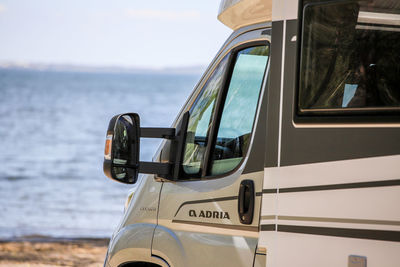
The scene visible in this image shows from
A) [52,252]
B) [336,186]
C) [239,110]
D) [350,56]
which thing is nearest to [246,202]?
[239,110]

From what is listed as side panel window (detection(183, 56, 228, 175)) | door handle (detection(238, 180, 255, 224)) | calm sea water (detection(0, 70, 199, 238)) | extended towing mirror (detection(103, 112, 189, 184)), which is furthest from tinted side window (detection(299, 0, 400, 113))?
calm sea water (detection(0, 70, 199, 238))

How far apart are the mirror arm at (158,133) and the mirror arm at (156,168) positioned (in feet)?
0.51

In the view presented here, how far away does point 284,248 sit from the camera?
2621 millimetres

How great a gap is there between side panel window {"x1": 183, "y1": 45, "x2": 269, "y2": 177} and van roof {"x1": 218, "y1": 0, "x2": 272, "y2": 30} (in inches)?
5.8

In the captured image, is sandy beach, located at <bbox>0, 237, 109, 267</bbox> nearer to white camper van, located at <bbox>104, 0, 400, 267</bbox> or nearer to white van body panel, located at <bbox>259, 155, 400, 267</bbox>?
white camper van, located at <bbox>104, 0, 400, 267</bbox>

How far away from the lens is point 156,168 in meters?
3.54

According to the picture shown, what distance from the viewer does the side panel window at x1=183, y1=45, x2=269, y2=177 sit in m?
3.29

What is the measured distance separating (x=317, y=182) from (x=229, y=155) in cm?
89

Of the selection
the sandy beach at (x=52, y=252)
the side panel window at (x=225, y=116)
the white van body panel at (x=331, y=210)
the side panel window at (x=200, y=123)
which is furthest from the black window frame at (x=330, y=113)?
the sandy beach at (x=52, y=252)

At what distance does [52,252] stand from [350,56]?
8448 millimetres

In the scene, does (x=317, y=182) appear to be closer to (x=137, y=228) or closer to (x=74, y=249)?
(x=137, y=228)

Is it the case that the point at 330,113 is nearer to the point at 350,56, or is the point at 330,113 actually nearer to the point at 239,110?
the point at 350,56

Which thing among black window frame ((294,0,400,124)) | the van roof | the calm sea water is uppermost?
the van roof

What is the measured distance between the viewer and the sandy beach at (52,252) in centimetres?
924
